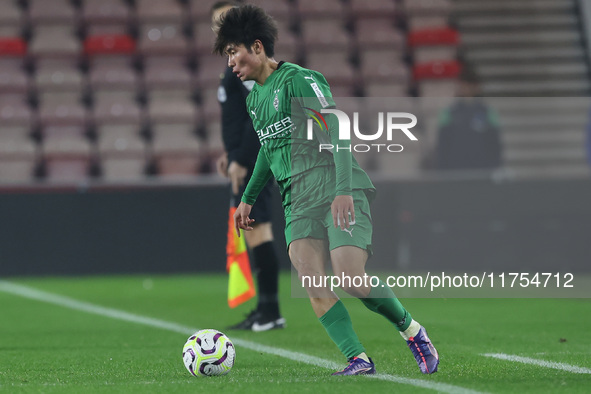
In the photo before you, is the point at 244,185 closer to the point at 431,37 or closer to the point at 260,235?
the point at 260,235

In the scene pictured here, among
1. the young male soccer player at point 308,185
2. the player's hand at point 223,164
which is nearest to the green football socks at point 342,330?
the young male soccer player at point 308,185

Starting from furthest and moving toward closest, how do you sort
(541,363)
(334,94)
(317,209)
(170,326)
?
1. (334,94)
2. (170,326)
3. (541,363)
4. (317,209)

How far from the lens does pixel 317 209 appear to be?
4.19 metres

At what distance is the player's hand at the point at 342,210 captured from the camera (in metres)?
3.96

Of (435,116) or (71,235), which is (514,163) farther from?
(71,235)

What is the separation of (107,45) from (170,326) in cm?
792

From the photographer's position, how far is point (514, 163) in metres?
12.6

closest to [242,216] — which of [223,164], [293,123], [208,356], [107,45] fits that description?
[293,123]

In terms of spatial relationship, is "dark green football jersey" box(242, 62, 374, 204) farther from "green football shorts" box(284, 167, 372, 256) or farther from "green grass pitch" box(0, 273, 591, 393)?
"green grass pitch" box(0, 273, 591, 393)

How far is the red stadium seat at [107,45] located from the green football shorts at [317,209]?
33.2 feet

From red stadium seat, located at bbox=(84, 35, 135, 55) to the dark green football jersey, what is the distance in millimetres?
9844

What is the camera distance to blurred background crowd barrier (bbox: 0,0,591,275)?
1068 cm

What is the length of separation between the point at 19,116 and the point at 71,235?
109 inches

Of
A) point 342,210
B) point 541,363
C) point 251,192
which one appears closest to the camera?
point 342,210
